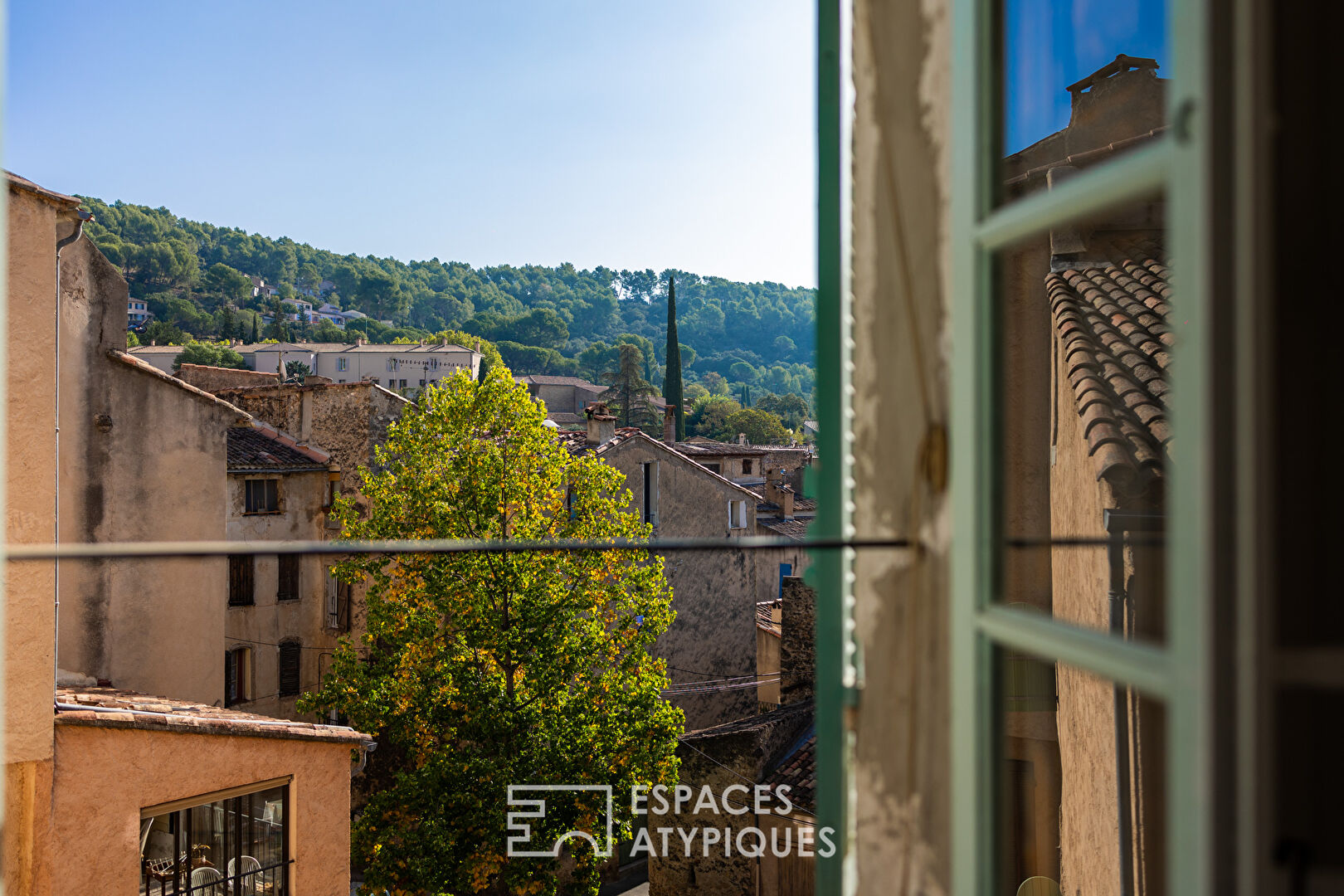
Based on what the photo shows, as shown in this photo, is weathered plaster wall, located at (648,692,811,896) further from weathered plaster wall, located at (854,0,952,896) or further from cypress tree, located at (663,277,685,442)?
cypress tree, located at (663,277,685,442)

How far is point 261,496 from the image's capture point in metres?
12.8

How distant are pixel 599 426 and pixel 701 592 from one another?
3257 millimetres

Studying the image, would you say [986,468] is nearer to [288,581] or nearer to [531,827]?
[531,827]

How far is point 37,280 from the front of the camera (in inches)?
166

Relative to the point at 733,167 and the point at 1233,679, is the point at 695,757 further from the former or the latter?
the point at 733,167

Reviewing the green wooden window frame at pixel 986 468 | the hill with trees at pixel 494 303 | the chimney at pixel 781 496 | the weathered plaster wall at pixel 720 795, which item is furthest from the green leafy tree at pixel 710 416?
the green wooden window frame at pixel 986 468

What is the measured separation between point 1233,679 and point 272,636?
1391 cm

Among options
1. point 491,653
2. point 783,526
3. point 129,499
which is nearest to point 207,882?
point 491,653

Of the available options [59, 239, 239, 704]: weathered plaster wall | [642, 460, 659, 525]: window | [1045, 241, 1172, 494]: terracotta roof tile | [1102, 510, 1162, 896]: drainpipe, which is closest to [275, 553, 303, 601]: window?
[59, 239, 239, 704]: weathered plaster wall

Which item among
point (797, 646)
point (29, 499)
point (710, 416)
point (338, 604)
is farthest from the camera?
point (710, 416)

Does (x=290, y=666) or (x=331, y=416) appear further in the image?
(x=331, y=416)

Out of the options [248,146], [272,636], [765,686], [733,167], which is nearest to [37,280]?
[272,636]

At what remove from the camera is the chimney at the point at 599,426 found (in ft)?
51.2

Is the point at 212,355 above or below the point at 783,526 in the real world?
above
